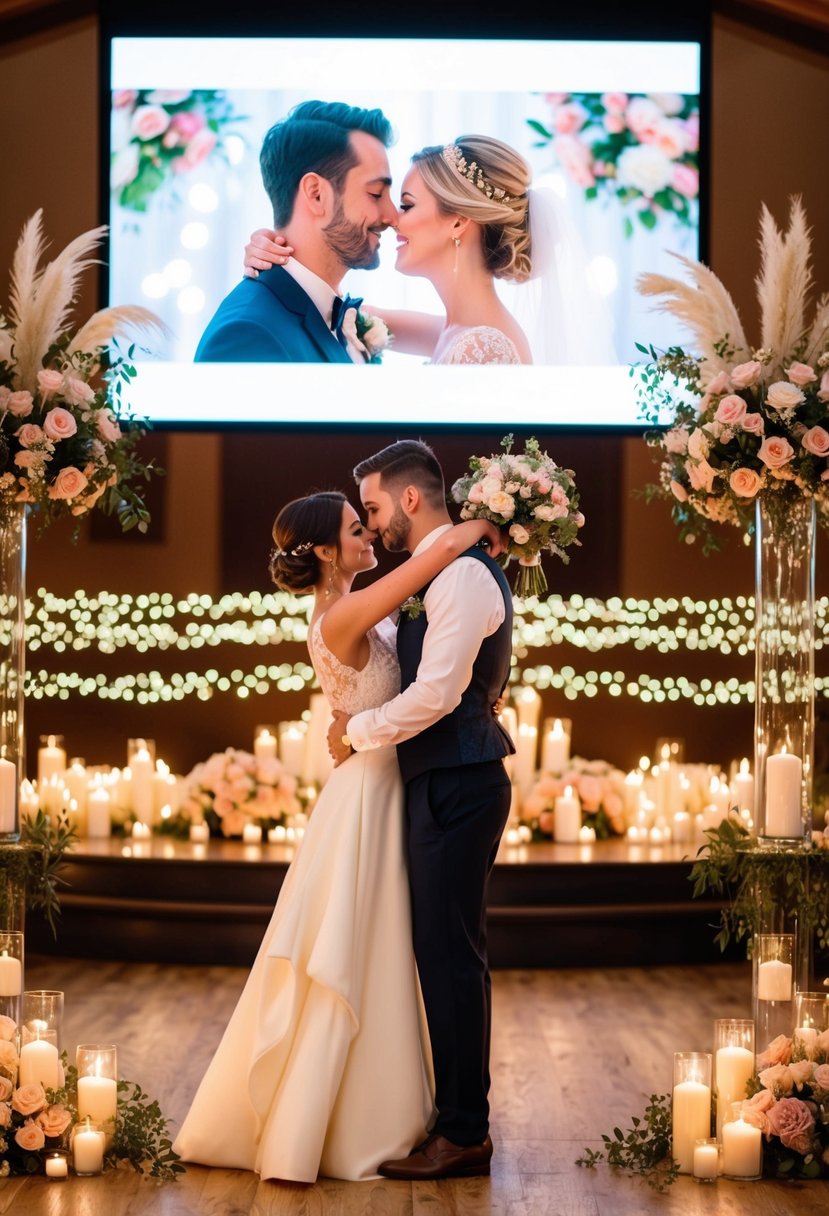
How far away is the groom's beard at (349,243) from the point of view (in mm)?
7082

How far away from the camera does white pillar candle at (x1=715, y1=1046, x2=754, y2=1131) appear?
3.69 m

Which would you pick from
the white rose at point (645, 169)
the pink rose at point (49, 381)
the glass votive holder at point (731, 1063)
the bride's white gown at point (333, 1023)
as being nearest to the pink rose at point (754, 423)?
A: the bride's white gown at point (333, 1023)

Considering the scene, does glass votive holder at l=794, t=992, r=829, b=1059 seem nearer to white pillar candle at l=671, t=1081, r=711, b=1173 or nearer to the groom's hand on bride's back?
white pillar candle at l=671, t=1081, r=711, b=1173

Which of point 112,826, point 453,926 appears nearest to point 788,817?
point 453,926

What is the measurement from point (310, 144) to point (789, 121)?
2.26m

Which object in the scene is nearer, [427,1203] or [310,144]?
[427,1203]

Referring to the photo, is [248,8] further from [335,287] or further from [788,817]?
[788,817]

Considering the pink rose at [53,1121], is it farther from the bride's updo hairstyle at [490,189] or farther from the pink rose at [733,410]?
the bride's updo hairstyle at [490,189]

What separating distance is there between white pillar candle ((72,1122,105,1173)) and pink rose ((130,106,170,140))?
4914mm

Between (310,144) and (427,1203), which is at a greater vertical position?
(310,144)

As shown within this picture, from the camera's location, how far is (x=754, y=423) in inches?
148

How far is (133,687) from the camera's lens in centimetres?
725

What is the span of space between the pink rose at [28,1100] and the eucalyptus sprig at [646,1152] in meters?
1.27

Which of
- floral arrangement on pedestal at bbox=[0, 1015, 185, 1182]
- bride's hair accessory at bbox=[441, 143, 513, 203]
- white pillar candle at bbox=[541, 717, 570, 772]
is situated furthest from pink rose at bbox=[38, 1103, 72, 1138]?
bride's hair accessory at bbox=[441, 143, 513, 203]
